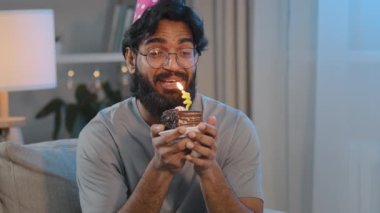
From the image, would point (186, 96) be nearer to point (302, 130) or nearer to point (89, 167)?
point (89, 167)

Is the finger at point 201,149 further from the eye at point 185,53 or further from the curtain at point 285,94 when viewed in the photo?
the curtain at point 285,94

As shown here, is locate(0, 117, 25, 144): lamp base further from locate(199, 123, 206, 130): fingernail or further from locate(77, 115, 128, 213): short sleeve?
locate(199, 123, 206, 130): fingernail

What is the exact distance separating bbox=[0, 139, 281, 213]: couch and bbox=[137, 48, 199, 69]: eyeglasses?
1.48 ft

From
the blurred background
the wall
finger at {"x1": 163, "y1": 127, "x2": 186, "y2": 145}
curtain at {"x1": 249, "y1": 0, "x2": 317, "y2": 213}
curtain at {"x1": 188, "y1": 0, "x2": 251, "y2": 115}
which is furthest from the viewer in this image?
the wall

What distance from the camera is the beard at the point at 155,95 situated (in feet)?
5.80

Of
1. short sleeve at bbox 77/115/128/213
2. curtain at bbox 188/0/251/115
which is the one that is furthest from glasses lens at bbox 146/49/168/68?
curtain at bbox 188/0/251/115

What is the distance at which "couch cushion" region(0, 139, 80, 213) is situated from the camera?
1.89 metres

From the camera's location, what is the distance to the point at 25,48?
252cm

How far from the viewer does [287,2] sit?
9.00 feet

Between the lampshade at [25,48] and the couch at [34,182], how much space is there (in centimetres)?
59

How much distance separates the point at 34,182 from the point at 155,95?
45 cm

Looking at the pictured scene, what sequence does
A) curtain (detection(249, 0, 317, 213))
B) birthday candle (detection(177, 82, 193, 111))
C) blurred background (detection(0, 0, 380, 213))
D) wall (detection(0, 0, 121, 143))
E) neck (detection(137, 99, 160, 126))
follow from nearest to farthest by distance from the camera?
birthday candle (detection(177, 82, 193, 111)) < neck (detection(137, 99, 160, 126)) < blurred background (detection(0, 0, 380, 213)) < curtain (detection(249, 0, 317, 213)) < wall (detection(0, 0, 121, 143))

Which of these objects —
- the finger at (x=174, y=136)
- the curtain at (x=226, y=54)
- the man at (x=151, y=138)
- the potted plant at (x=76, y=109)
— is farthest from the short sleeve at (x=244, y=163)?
the potted plant at (x=76, y=109)

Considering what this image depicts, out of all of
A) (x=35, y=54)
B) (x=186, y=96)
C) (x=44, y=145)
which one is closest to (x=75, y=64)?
(x=35, y=54)
